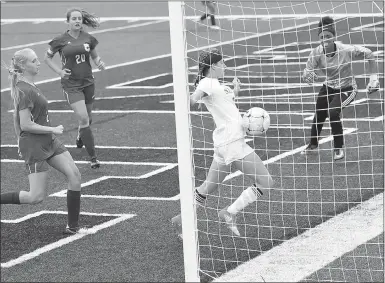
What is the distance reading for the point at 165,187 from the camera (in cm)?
1262

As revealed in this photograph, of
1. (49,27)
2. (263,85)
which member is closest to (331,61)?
(263,85)

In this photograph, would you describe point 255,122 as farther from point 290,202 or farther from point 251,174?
→ point 290,202

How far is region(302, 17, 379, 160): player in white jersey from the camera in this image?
496 inches

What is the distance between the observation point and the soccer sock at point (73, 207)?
34.2ft

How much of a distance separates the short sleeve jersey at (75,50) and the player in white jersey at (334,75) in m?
3.19

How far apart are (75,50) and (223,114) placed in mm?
4307

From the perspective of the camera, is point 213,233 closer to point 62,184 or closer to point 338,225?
point 338,225

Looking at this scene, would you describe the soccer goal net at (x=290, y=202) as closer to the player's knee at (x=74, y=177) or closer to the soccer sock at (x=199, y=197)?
the soccer sock at (x=199, y=197)

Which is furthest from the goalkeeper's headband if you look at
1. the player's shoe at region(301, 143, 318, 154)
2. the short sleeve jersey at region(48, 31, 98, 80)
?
the short sleeve jersey at region(48, 31, 98, 80)

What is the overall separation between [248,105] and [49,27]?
1642 centimetres

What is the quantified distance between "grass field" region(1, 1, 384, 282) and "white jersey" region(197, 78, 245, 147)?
0.69 meters

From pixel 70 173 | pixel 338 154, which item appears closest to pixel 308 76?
pixel 338 154

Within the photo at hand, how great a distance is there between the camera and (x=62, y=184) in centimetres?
1319

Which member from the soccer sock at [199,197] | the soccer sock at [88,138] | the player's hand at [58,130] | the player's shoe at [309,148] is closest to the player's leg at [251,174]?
the soccer sock at [199,197]
